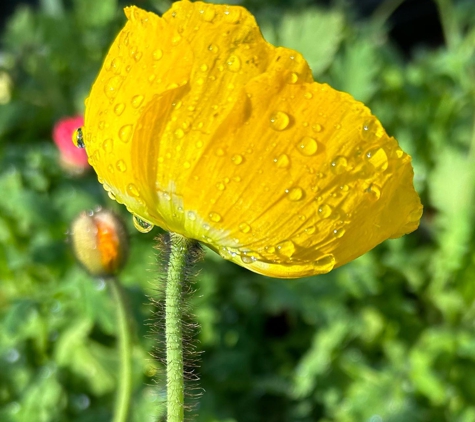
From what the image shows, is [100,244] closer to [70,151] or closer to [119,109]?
[119,109]

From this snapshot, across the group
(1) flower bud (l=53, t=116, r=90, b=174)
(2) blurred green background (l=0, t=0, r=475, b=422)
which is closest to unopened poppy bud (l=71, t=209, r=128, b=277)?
(2) blurred green background (l=0, t=0, r=475, b=422)

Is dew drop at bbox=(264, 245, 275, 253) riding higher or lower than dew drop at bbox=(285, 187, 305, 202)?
lower

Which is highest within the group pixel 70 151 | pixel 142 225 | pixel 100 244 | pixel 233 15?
pixel 233 15

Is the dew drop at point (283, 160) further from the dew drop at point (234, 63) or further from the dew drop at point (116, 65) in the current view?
the dew drop at point (116, 65)

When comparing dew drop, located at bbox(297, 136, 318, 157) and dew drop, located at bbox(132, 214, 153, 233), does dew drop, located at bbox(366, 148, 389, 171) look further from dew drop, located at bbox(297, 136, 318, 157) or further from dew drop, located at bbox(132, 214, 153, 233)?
dew drop, located at bbox(132, 214, 153, 233)

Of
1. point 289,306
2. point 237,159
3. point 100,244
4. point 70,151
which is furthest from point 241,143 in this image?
point 70,151

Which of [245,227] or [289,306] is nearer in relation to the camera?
[245,227]

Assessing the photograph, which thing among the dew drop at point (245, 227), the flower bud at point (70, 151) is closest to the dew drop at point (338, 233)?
the dew drop at point (245, 227)
